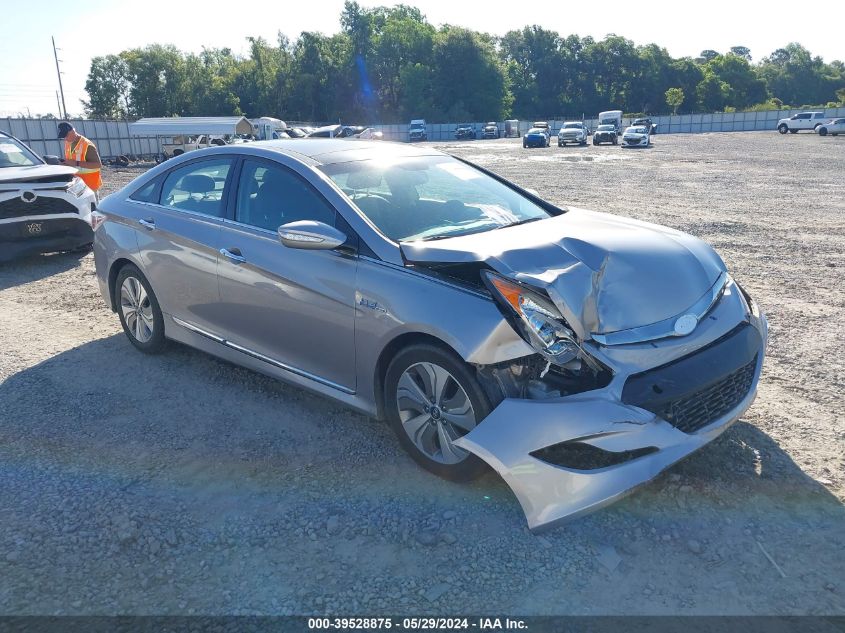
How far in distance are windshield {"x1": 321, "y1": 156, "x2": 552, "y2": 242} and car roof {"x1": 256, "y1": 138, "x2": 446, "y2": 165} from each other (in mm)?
94

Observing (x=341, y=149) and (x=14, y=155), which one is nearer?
(x=341, y=149)

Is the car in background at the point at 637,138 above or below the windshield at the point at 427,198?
above

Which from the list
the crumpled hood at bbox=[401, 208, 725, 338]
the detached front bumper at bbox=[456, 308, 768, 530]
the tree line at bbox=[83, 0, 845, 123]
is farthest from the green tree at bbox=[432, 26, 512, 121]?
the detached front bumper at bbox=[456, 308, 768, 530]

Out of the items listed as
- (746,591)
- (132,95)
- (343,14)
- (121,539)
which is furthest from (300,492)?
(343,14)

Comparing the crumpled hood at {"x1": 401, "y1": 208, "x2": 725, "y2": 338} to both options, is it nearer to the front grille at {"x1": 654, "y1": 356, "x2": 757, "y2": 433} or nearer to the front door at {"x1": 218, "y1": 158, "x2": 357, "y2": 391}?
the front grille at {"x1": 654, "y1": 356, "x2": 757, "y2": 433}

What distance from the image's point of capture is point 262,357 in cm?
423

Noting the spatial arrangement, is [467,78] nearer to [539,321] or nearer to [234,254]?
[234,254]

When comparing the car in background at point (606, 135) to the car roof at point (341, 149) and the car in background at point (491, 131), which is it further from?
the car roof at point (341, 149)

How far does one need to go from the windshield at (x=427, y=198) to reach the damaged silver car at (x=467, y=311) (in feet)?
0.05

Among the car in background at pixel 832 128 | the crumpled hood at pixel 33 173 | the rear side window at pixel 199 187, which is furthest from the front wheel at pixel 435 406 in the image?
the car in background at pixel 832 128

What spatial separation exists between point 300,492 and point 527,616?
1.37 m

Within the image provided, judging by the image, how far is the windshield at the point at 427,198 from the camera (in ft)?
12.7

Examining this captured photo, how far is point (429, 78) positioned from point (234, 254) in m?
103

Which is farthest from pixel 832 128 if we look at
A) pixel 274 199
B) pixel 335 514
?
pixel 335 514
